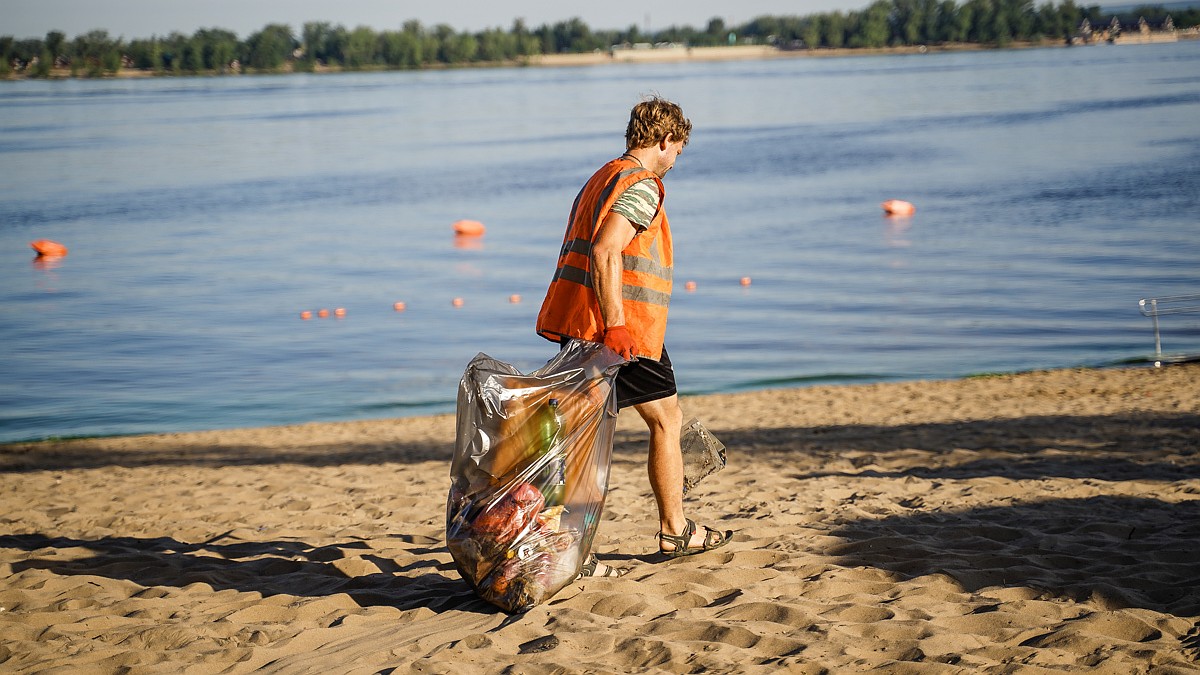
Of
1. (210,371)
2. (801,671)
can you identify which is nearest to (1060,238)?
(210,371)

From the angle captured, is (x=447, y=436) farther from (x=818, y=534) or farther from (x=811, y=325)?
(x=811, y=325)

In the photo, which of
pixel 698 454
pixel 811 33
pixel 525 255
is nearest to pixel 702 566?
pixel 698 454

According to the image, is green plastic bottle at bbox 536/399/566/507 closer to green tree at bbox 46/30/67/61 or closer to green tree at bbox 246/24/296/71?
green tree at bbox 46/30/67/61

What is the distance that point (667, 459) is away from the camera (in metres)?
4.64

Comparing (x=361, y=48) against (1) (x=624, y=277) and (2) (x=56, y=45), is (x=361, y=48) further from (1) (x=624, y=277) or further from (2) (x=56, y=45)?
(1) (x=624, y=277)

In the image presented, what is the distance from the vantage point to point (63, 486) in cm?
761

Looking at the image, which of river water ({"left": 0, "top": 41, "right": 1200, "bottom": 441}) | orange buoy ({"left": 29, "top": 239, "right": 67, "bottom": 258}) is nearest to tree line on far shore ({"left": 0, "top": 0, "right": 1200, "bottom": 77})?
river water ({"left": 0, "top": 41, "right": 1200, "bottom": 441})

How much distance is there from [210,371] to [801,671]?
12.2m

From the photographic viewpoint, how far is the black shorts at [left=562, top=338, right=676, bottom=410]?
4461mm

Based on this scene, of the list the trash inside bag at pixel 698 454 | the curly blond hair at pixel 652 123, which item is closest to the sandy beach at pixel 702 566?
the trash inside bag at pixel 698 454

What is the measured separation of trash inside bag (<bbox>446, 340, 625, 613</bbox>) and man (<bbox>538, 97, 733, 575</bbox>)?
14 centimetres

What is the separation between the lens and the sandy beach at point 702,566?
12.2 ft

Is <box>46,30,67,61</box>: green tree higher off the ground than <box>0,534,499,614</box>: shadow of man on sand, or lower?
higher

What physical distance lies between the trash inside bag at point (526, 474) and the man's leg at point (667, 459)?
13.2 inches
